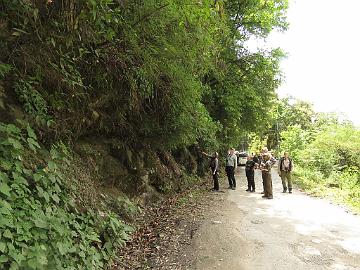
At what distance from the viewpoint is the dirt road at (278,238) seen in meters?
6.11

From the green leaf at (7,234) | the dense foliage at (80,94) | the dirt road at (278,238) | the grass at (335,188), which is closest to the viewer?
the green leaf at (7,234)

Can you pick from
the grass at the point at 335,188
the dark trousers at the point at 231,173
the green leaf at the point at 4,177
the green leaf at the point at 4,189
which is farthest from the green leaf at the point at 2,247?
the dark trousers at the point at 231,173

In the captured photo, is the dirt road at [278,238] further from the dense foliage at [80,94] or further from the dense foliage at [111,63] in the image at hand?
the dense foliage at [111,63]

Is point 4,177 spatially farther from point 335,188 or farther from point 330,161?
point 330,161

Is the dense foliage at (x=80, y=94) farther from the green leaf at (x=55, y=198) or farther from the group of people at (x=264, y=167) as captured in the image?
the group of people at (x=264, y=167)

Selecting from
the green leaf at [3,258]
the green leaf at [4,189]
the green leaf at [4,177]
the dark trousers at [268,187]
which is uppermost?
the green leaf at [4,177]

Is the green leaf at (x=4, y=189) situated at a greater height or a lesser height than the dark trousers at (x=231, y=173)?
greater

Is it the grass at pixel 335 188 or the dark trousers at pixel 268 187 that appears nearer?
the grass at pixel 335 188

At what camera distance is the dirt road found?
6.11 metres

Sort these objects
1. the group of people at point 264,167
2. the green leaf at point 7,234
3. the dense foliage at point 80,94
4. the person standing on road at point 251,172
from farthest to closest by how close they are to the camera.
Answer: the person standing on road at point 251,172
the group of people at point 264,167
the dense foliage at point 80,94
the green leaf at point 7,234

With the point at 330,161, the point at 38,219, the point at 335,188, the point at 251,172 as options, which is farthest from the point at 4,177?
the point at 330,161

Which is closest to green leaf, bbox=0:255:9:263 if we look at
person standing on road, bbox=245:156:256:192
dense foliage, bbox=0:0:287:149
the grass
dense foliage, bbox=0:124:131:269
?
dense foliage, bbox=0:124:131:269

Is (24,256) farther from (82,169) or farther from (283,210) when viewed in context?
(283,210)

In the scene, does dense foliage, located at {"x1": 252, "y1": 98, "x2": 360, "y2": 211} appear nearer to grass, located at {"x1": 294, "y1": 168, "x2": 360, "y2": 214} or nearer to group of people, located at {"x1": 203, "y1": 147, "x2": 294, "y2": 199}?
grass, located at {"x1": 294, "y1": 168, "x2": 360, "y2": 214}
